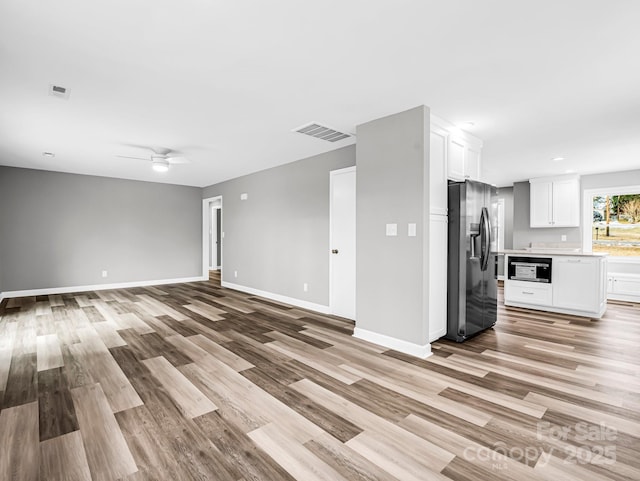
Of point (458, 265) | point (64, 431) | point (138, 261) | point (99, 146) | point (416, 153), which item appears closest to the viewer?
point (64, 431)

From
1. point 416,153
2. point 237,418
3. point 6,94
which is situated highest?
point 6,94

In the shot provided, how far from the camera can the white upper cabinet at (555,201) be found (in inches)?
258

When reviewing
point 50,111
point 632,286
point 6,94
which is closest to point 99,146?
point 50,111

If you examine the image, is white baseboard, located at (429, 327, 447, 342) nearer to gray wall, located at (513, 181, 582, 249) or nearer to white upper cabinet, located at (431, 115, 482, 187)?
white upper cabinet, located at (431, 115, 482, 187)

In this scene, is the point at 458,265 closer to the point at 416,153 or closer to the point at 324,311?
the point at 416,153

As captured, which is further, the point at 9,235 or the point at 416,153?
the point at 9,235

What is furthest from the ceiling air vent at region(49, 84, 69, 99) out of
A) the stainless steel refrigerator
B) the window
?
the window

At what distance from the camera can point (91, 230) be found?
6961mm

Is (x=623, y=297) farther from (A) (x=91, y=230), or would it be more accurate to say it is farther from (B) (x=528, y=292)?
(A) (x=91, y=230)

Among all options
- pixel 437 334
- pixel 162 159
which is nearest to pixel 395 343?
pixel 437 334

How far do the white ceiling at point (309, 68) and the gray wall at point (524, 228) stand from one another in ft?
9.62

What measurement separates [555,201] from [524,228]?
89 centimetres

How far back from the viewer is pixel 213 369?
114 inches

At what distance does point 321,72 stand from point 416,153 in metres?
1.24
